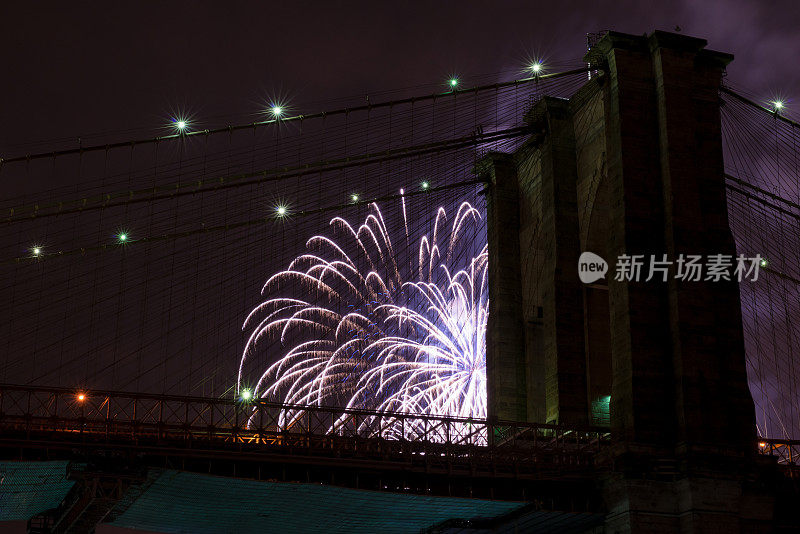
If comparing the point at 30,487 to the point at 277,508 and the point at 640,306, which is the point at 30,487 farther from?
the point at 640,306

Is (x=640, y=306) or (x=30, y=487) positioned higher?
(x=640, y=306)

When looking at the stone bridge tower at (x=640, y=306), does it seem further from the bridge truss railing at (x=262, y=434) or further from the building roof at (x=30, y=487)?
the building roof at (x=30, y=487)

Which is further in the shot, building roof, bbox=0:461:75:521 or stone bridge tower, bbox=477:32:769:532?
stone bridge tower, bbox=477:32:769:532

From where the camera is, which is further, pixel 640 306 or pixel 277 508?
pixel 277 508

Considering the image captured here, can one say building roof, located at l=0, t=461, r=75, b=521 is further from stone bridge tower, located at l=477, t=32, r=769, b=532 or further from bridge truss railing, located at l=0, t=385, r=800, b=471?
stone bridge tower, located at l=477, t=32, r=769, b=532

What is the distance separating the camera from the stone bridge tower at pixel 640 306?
41.7 m

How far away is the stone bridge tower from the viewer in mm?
41656

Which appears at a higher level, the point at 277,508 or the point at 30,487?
the point at 30,487

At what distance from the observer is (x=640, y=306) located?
44.5m

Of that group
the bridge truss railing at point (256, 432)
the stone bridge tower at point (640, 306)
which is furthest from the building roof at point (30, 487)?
the stone bridge tower at point (640, 306)

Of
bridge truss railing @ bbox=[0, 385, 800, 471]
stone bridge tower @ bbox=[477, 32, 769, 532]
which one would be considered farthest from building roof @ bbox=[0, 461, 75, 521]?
stone bridge tower @ bbox=[477, 32, 769, 532]

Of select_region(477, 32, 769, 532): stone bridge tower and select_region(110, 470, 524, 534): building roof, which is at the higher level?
select_region(477, 32, 769, 532): stone bridge tower

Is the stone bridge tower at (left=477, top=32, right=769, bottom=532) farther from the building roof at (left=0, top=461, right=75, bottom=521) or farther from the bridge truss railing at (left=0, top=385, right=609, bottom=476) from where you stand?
the building roof at (left=0, top=461, right=75, bottom=521)

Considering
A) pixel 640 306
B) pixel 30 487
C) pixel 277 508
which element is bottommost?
pixel 277 508
